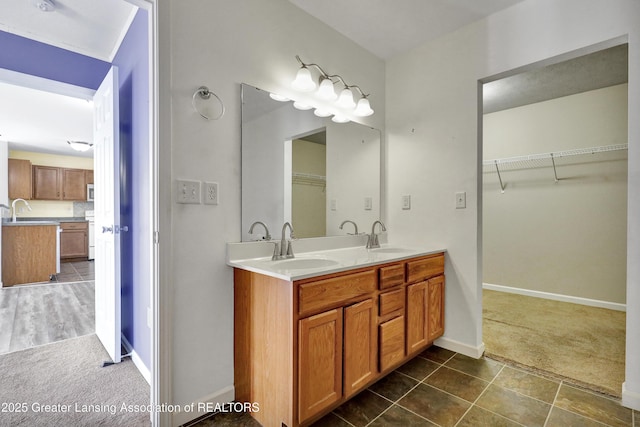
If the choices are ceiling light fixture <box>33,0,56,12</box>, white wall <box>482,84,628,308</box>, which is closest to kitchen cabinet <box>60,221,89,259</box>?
ceiling light fixture <box>33,0,56,12</box>

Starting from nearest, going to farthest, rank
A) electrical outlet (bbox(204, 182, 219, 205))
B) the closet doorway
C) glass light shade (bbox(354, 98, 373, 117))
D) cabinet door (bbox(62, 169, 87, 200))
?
electrical outlet (bbox(204, 182, 219, 205)), glass light shade (bbox(354, 98, 373, 117)), the closet doorway, cabinet door (bbox(62, 169, 87, 200))

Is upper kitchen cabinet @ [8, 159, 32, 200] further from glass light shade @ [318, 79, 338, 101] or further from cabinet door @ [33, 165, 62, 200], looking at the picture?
glass light shade @ [318, 79, 338, 101]

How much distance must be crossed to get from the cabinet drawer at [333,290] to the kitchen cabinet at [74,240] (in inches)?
289

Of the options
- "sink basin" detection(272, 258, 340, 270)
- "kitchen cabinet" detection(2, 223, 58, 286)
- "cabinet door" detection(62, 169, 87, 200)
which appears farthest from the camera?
"cabinet door" detection(62, 169, 87, 200)

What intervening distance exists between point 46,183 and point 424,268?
7.98 meters

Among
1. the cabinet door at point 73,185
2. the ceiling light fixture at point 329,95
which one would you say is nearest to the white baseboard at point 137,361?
the ceiling light fixture at point 329,95

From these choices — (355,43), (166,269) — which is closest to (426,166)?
(355,43)

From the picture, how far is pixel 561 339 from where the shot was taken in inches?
99.9

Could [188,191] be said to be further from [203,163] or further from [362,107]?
[362,107]

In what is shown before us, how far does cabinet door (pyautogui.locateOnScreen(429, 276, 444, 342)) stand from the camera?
7.39 feet

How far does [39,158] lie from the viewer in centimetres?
664

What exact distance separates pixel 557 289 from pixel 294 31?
3973 millimetres

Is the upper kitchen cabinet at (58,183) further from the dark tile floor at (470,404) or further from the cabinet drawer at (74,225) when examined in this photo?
the dark tile floor at (470,404)

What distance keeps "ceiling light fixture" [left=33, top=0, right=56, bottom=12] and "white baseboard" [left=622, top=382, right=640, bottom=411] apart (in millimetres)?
4083
